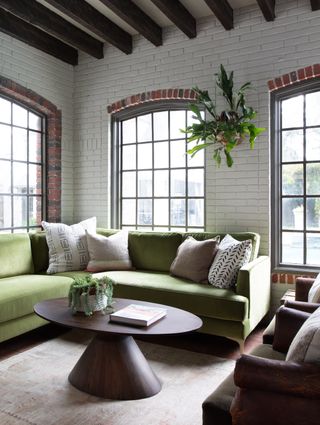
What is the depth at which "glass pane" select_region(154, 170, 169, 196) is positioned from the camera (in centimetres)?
465

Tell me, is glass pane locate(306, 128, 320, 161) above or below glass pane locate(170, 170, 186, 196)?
above

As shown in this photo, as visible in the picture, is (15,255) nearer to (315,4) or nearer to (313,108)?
(313,108)

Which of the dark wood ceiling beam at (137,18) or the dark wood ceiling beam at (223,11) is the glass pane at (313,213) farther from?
the dark wood ceiling beam at (137,18)

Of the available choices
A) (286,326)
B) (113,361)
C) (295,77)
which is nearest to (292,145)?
(295,77)

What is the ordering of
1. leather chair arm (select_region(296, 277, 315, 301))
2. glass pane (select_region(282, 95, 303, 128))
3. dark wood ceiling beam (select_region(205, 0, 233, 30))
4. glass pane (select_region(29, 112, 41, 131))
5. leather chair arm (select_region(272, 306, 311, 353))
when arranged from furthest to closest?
glass pane (select_region(29, 112, 41, 131)) < glass pane (select_region(282, 95, 303, 128)) < dark wood ceiling beam (select_region(205, 0, 233, 30)) < leather chair arm (select_region(296, 277, 315, 301)) < leather chair arm (select_region(272, 306, 311, 353))

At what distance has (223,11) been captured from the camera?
12.6 ft

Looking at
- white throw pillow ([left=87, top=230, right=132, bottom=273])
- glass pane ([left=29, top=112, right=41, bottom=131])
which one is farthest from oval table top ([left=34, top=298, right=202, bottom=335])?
glass pane ([left=29, top=112, right=41, bottom=131])

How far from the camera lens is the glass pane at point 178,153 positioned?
4.54 meters

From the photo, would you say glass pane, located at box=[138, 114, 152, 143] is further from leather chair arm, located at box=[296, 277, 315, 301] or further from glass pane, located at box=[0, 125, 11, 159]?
leather chair arm, located at box=[296, 277, 315, 301]

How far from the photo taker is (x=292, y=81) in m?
3.79

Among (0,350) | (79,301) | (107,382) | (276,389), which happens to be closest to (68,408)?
(107,382)

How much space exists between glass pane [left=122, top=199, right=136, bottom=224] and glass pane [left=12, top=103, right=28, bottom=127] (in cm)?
155

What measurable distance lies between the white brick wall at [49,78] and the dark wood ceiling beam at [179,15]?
1733 mm

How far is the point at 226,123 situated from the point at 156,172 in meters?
1.18
